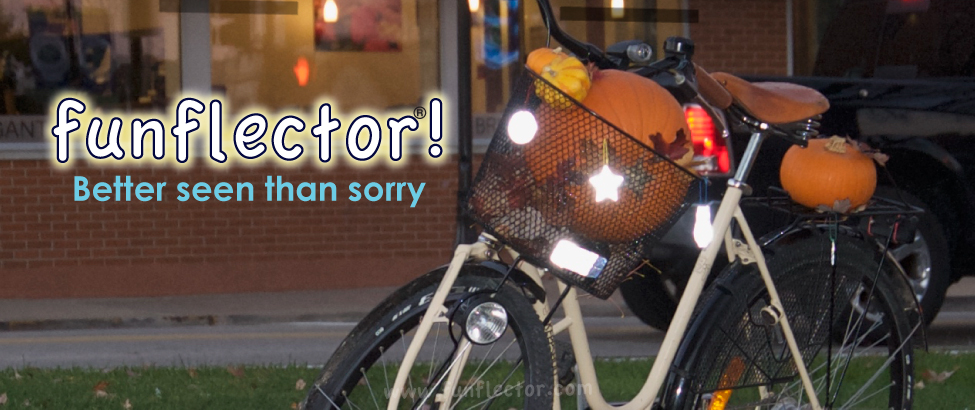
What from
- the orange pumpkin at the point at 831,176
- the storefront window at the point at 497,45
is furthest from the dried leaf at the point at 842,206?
the storefront window at the point at 497,45

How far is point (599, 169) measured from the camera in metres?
3.17

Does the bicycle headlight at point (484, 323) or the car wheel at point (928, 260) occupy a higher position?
the bicycle headlight at point (484, 323)

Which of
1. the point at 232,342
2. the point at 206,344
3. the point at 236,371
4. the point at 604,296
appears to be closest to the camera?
the point at 604,296

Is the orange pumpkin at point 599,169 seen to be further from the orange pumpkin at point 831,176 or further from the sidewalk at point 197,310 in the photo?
the sidewalk at point 197,310

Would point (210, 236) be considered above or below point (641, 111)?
below

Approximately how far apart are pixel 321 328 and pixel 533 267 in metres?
6.14

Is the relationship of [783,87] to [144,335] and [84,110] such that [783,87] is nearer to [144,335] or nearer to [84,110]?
[144,335]

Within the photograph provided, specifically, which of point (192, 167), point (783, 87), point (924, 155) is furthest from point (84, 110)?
point (783, 87)

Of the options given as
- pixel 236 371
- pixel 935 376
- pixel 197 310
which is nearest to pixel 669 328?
pixel 935 376

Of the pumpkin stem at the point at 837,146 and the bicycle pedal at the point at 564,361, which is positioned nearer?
the bicycle pedal at the point at 564,361

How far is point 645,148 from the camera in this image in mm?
3211

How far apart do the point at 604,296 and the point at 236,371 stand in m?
3.51

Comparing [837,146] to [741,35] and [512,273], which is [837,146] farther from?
[741,35]

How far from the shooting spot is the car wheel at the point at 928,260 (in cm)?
732
